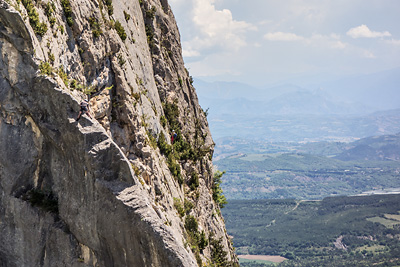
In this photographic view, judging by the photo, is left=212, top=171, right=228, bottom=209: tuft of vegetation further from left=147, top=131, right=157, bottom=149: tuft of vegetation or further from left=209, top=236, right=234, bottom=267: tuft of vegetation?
left=147, top=131, right=157, bottom=149: tuft of vegetation

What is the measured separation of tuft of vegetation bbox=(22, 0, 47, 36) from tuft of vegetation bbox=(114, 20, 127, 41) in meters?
7.29

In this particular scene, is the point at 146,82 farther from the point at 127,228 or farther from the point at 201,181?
the point at 127,228

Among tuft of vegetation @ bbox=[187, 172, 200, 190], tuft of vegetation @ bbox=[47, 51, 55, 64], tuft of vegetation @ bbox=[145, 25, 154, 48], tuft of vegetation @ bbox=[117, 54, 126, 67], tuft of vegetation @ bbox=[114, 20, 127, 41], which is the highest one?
tuft of vegetation @ bbox=[145, 25, 154, 48]

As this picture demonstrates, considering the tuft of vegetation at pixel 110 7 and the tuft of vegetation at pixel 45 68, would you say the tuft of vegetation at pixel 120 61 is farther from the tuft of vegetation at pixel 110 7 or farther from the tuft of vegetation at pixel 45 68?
the tuft of vegetation at pixel 45 68

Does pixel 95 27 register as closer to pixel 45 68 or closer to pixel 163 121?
pixel 45 68

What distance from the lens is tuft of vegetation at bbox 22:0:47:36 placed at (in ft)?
52.8

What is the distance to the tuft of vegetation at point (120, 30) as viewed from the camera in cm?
2333

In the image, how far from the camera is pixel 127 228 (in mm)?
15695

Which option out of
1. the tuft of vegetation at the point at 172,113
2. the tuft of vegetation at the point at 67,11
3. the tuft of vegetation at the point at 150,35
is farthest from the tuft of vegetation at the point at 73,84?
the tuft of vegetation at the point at 150,35

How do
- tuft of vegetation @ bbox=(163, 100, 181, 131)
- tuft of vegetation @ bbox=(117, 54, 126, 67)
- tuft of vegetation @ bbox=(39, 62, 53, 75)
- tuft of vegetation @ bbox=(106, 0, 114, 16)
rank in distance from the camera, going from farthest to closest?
1. tuft of vegetation @ bbox=(163, 100, 181, 131)
2. tuft of vegetation @ bbox=(106, 0, 114, 16)
3. tuft of vegetation @ bbox=(117, 54, 126, 67)
4. tuft of vegetation @ bbox=(39, 62, 53, 75)

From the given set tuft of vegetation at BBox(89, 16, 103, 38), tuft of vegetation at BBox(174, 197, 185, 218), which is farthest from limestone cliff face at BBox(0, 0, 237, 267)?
tuft of vegetation at BBox(174, 197, 185, 218)

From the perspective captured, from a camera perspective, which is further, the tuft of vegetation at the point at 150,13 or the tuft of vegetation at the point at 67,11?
the tuft of vegetation at the point at 150,13

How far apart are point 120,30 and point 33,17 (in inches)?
314

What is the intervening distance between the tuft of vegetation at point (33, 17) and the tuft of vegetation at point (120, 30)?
7.29m
